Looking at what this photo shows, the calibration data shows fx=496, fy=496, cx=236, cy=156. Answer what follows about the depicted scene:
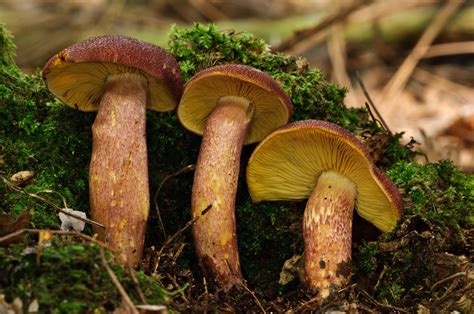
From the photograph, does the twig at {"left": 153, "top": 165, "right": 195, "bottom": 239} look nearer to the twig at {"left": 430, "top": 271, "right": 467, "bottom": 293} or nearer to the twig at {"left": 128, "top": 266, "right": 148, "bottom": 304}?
the twig at {"left": 128, "top": 266, "right": 148, "bottom": 304}

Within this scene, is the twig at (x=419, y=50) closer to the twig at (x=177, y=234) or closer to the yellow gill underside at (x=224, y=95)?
the yellow gill underside at (x=224, y=95)

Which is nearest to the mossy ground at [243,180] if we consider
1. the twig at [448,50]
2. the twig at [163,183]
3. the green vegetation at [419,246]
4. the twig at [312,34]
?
the green vegetation at [419,246]

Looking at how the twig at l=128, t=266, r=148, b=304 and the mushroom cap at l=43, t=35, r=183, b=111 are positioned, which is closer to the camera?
the twig at l=128, t=266, r=148, b=304

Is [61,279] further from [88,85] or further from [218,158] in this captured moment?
[88,85]

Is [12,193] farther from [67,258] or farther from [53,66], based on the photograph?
[67,258]

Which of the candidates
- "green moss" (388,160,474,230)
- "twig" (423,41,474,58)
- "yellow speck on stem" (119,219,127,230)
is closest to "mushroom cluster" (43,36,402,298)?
"yellow speck on stem" (119,219,127,230)

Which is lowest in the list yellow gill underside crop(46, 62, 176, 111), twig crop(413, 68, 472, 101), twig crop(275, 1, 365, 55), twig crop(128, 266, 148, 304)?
twig crop(128, 266, 148, 304)

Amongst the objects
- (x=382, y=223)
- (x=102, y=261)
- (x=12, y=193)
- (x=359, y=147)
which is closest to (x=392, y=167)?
(x=382, y=223)
